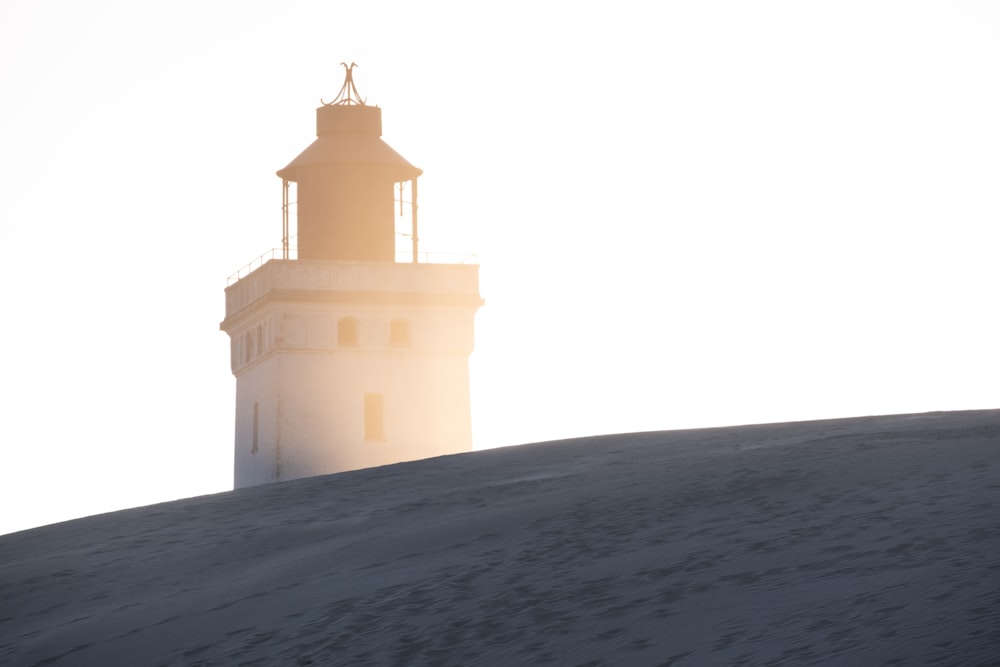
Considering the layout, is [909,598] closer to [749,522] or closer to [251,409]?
[749,522]

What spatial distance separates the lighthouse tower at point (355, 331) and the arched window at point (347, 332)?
1.6 inches

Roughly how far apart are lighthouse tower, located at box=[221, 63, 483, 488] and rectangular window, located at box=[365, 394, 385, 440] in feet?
0.13

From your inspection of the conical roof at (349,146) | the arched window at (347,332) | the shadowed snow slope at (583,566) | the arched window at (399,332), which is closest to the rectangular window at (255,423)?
the arched window at (347,332)

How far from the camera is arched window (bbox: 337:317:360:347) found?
5088cm

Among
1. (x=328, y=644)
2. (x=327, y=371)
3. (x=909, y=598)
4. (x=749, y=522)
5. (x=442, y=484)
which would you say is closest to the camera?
(x=909, y=598)

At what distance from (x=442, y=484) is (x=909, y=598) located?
205 inches

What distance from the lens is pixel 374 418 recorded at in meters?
50.3

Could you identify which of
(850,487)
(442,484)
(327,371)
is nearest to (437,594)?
(850,487)

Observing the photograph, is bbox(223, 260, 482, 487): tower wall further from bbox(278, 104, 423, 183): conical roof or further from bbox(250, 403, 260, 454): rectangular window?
bbox(278, 104, 423, 183): conical roof

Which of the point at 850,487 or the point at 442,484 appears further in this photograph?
the point at 442,484

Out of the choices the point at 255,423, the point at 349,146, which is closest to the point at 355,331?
the point at 255,423

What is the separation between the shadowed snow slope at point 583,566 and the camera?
6.87 m

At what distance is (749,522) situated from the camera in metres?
8.52

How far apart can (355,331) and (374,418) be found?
8.38 ft
